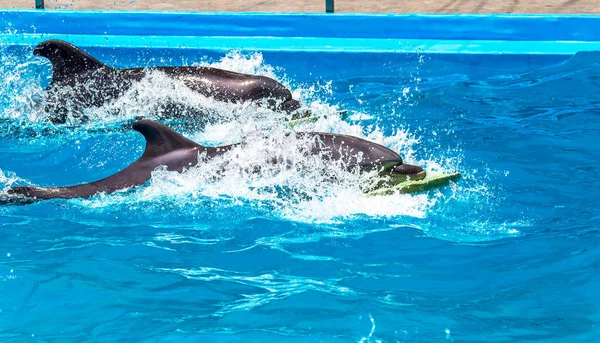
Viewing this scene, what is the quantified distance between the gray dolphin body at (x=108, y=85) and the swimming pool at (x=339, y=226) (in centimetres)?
13

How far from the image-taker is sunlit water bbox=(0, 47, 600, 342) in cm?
374

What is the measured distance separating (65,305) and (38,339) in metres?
0.34

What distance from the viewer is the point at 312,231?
191 inches

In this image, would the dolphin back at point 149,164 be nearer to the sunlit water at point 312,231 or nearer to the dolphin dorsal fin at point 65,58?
the sunlit water at point 312,231

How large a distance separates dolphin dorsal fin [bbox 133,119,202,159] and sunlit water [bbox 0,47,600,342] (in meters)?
0.16

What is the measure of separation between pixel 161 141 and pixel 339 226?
120cm

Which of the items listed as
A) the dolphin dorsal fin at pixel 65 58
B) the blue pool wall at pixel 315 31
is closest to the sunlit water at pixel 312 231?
the dolphin dorsal fin at pixel 65 58

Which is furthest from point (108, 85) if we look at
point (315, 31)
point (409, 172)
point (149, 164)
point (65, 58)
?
point (315, 31)

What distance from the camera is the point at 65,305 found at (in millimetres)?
3906

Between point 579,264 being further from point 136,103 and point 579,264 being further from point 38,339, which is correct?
point 136,103

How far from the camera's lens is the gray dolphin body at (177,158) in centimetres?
515

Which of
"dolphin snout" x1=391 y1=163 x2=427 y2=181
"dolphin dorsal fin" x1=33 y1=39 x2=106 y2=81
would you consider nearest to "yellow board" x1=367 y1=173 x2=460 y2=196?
"dolphin snout" x1=391 y1=163 x2=427 y2=181

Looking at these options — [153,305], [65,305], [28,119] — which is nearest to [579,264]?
[153,305]

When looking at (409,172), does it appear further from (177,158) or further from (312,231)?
(177,158)
